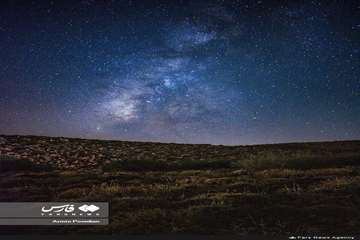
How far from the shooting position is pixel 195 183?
695cm

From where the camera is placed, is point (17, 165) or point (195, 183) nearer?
point (195, 183)

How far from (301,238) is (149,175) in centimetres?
283

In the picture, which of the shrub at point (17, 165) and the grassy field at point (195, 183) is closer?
the grassy field at point (195, 183)

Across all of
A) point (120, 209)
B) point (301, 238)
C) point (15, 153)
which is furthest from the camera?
point (15, 153)

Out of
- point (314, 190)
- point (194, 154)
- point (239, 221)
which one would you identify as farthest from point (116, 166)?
point (314, 190)

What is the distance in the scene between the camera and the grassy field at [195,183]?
5.95 m

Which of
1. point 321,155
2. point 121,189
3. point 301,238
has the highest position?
point 321,155

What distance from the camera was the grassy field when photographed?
5945 mm

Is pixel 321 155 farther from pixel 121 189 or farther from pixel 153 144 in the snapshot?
pixel 121 189

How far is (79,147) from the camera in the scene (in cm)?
838

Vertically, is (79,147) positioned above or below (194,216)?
above

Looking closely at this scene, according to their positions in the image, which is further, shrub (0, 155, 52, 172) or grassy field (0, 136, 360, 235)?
shrub (0, 155, 52, 172)

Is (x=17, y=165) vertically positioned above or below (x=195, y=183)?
above

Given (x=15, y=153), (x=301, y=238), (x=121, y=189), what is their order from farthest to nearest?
(x=15, y=153), (x=121, y=189), (x=301, y=238)
